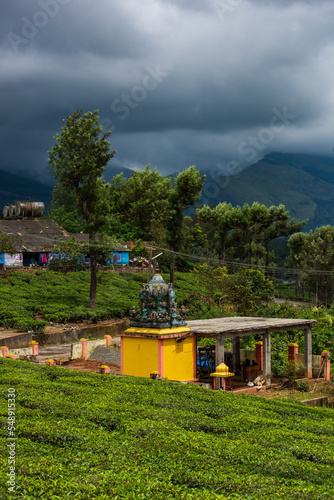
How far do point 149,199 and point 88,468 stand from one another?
6042 centimetres

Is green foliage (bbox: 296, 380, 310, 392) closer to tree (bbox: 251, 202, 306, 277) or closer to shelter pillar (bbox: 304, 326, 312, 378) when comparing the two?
shelter pillar (bbox: 304, 326, 312, 378)

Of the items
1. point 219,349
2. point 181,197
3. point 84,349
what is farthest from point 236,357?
point 181,197

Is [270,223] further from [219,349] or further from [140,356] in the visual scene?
[140,356]

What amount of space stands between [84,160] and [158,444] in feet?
105

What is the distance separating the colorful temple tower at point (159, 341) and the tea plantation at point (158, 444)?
436cm

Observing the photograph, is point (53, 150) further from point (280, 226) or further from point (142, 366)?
point (280, 226)

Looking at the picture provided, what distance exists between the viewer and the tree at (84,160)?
4031cm

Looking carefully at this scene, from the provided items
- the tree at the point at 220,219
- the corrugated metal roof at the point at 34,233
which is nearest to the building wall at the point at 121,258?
the corrugated metal roof at the point at 34,233

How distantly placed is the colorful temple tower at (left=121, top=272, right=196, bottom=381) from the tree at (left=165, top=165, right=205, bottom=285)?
86.6 feet

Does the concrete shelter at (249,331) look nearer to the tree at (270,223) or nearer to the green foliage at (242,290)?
the green foliage at (242,290)

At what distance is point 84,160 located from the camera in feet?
131

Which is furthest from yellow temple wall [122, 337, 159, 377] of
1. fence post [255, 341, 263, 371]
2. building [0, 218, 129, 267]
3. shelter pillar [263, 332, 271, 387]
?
building [0, 218, 129, 267]

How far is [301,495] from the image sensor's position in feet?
28.2

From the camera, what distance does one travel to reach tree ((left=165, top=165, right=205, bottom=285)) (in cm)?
4862
